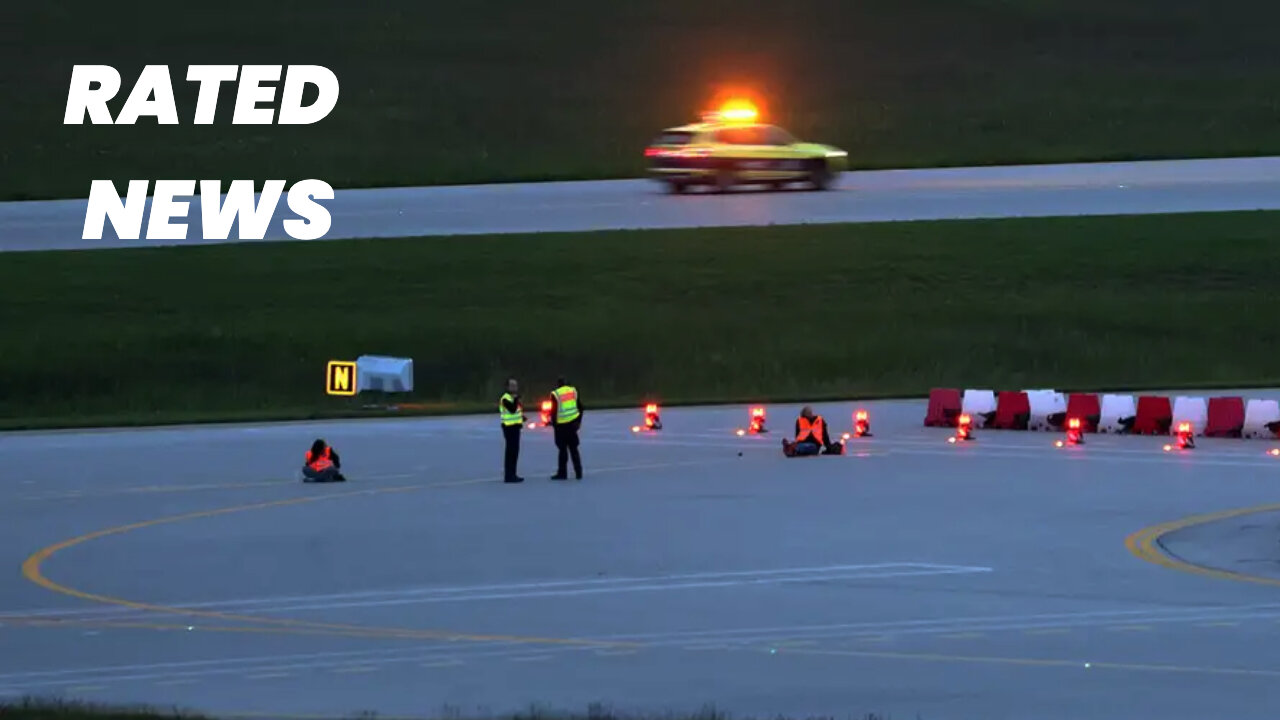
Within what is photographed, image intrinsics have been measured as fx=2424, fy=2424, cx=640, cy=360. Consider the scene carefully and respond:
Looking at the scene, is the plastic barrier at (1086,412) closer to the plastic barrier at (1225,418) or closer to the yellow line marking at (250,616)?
the plastic barrier at (1225,418)

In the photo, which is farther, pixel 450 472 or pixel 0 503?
pixel 450 472

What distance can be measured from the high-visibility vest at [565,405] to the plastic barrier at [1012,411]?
29.2 ft

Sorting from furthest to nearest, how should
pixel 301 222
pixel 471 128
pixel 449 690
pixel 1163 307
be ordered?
pixel 471 128 → pixel 301 222 → pixel 1163 307 → pixel 449 690

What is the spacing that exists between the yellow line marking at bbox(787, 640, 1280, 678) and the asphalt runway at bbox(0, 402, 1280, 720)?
0.06 meters

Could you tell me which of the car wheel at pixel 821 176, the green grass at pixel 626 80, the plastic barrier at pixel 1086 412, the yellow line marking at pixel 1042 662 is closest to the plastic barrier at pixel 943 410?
the plastic barrier at pixel 1086 412

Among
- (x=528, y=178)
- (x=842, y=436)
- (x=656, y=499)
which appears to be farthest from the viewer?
(x=528, y=178)

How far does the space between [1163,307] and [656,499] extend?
22.0 m

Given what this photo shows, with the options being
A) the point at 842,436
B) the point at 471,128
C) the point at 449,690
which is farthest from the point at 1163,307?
the point at 449,690

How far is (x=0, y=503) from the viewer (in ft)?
99.9

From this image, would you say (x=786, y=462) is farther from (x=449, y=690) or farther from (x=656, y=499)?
(x=449, y=690)

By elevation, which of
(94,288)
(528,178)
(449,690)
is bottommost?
(449,690)

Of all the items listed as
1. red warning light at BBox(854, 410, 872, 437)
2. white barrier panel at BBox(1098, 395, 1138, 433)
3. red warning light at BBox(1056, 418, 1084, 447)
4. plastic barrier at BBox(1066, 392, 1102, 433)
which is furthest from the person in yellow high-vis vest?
white barrier panel at BBox(1098, 395, 1138, 433)

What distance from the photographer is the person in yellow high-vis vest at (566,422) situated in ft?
101

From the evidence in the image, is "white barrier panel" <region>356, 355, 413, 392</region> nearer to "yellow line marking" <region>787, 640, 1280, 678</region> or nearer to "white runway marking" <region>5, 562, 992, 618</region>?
"white runway marking" <region>5, 562, 992, 618</region>
